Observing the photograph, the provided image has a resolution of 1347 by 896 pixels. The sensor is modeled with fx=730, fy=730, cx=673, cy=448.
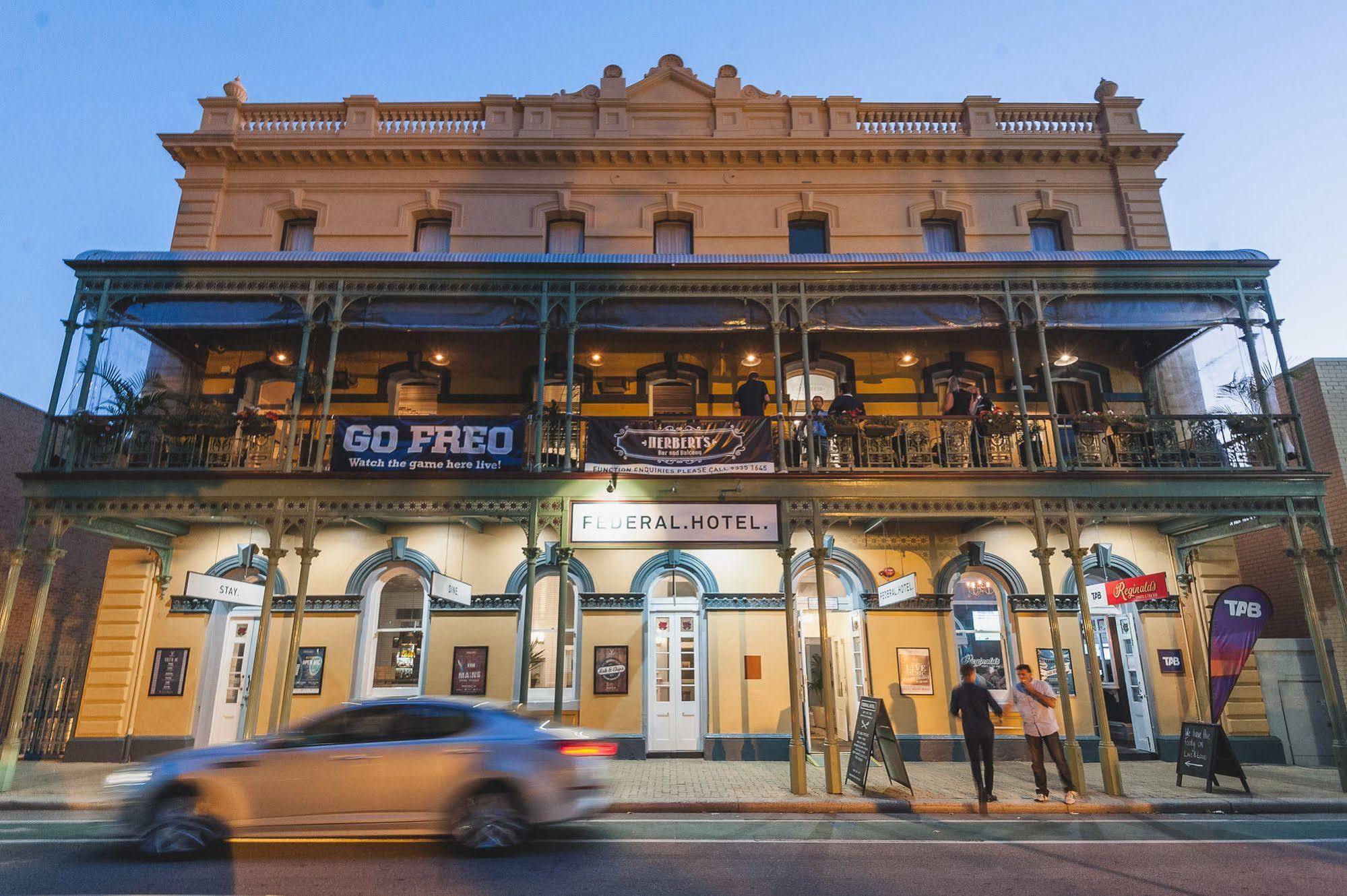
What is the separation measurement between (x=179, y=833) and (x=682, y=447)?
7.72 metres

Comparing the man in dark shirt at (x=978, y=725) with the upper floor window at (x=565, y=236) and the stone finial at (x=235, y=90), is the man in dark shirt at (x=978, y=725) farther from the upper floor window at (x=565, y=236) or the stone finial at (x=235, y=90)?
the stone finial at (x=235, y=90)

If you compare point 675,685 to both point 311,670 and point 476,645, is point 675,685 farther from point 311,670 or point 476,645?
point 311,670

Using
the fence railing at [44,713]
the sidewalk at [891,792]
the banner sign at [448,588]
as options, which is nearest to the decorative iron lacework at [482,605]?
the banner sign at [448,588]

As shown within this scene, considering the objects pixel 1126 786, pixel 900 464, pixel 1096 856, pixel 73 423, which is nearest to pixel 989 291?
pixel 900 464

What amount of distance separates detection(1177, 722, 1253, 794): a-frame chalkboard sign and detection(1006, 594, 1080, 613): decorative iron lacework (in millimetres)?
3315

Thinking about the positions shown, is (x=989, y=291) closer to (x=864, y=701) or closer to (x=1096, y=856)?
(x=864, y=701)

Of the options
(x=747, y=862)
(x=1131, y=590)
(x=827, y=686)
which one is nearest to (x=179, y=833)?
(x=747, y=862)

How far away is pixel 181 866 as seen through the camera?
6246 millimetres

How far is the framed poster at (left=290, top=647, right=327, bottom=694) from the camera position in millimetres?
13422

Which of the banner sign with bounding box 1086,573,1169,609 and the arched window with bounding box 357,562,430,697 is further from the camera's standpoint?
the arched window with bounding box 357,562,430,697

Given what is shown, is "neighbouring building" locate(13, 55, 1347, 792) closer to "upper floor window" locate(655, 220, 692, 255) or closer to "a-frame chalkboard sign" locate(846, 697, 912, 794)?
"upper floor window" locate(655, 220, 692, 255)

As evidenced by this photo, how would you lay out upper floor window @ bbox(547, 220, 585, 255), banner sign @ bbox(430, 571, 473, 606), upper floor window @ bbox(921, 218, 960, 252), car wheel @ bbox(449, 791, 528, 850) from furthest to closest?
upper floor window @ bbox(921, 218, 960, 252), upper floor window @ bbox(547, 220, 585, 255), banner sign @ bbox(430, 571, 473, 606), car wheel @ bbox(449, 791, 528, 850)

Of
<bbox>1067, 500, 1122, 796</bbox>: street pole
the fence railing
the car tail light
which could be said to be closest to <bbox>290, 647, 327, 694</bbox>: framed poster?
the fence railing

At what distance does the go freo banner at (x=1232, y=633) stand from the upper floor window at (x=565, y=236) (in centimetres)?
1341
